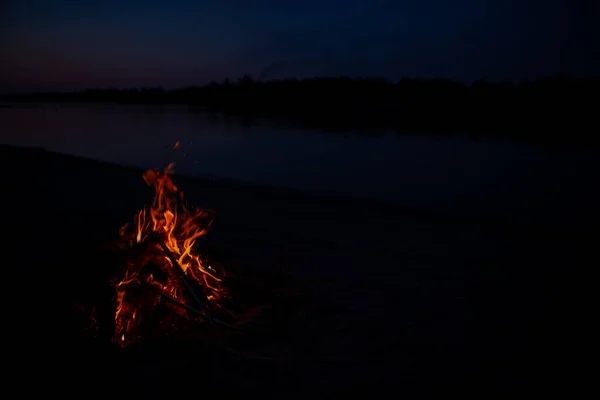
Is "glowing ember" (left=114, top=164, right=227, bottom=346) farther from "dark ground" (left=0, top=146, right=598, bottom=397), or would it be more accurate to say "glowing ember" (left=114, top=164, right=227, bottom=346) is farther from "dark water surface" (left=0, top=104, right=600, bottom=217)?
"dark water surface" (left=0, top=104, right=600, bottom=217)

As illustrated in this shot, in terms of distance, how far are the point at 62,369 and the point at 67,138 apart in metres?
36.6

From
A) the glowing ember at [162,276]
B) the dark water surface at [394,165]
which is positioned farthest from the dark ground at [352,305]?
the dark water surface at [394,165]

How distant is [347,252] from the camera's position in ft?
23.6

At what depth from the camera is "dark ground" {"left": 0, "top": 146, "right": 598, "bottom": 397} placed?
12.3 feet

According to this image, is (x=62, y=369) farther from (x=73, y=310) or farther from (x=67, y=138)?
(x=67, y=138)

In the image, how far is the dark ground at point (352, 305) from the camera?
376 cm

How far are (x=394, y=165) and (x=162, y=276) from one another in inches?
699

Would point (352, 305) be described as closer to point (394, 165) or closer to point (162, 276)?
point (162, 276)

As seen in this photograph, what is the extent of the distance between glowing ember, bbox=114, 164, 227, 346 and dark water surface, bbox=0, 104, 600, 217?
9404 mm

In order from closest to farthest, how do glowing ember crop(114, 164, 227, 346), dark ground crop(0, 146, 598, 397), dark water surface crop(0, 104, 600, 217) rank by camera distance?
A: dark ground crop(0, 146, 598, 397), glowing ember crop(114, 164, 227, 346), dark water surface crop(0, 104, 600, 217)

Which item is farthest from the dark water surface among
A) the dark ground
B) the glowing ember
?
the glowing ember

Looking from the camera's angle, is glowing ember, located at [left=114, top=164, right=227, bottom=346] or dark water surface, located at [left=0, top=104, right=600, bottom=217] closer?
glowing ember, located at [left=114, top=164, right=227, bottom=346]

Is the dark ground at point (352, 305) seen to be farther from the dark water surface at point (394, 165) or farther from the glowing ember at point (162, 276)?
the dark water surface at point (394, 165)

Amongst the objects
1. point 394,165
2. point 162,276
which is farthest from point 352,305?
point 394,165
